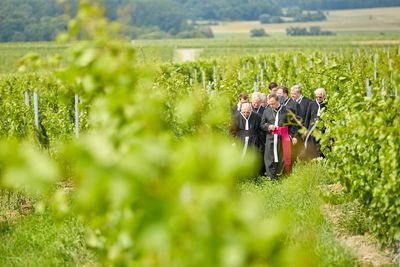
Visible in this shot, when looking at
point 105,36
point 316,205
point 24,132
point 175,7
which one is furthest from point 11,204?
point 175,7

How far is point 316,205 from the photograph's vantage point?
8664 mm

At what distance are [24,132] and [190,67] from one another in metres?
26.3

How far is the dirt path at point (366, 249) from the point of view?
262 inches

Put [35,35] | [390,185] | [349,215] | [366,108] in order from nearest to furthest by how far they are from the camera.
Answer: [390,185] < [366,108] < [349,215] < [35,35]

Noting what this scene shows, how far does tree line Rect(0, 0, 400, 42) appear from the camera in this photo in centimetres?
11781

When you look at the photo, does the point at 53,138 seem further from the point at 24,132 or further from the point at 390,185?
the point at 390,185

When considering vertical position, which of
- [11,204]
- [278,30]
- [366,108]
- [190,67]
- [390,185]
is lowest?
[278,30]

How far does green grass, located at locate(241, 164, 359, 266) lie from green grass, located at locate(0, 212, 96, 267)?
7.22ft

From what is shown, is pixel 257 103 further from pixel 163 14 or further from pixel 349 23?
pixel 163 14

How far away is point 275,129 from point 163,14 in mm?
148559

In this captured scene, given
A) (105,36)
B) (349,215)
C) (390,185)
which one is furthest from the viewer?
(349,215)

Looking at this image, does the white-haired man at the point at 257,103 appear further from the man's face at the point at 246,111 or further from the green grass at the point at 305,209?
the green grass at the point at 305,209

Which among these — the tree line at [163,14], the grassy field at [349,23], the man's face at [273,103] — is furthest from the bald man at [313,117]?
the grassy field at [349,23]

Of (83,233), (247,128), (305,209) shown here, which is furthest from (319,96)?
(83,233)
